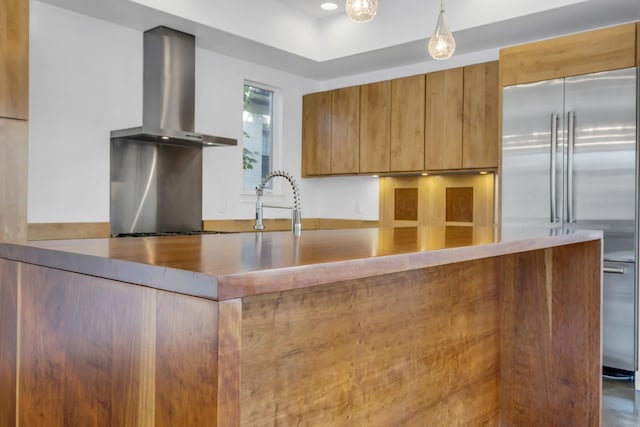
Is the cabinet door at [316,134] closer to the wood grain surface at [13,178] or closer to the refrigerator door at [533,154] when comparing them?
the refrigerator door at [533,154]

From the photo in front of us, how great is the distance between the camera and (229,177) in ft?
15.0

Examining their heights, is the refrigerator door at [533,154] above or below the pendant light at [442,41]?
below

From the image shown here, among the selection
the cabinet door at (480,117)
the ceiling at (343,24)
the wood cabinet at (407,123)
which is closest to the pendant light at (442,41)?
the ceiling at (343,24)

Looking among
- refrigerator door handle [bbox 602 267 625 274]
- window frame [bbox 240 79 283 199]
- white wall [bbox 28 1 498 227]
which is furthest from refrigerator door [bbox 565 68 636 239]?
window frame [bbox 240 79 283 199]

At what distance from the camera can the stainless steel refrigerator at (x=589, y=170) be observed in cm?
324

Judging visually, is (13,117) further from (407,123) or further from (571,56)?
(571,56)

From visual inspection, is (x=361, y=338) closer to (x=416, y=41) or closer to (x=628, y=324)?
(x=628, y=324)

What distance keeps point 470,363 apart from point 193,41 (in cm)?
327

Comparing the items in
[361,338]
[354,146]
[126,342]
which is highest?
[354,146]

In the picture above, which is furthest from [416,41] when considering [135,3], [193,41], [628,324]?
[628,324]

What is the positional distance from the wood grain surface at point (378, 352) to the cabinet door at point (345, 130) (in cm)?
283

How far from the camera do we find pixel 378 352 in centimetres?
151

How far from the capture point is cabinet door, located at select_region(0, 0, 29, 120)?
8.51 ft

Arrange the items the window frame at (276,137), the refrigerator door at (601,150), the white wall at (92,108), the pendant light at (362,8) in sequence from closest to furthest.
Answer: the pendant light at (362,8) → the refrigerator door at (601,150) → the white wall at (92,108) → the window frame at (276,137)
